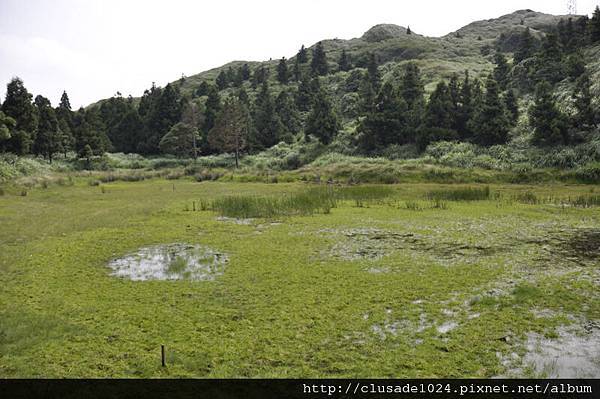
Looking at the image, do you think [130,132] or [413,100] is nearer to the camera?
[413,100]

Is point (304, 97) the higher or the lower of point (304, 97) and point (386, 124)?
the higher

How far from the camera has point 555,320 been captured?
31.9 ft

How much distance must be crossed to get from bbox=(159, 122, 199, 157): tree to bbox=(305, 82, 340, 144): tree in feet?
67.2

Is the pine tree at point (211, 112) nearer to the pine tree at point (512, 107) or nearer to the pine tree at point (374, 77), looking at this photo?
the pine tree at point (374, 77)

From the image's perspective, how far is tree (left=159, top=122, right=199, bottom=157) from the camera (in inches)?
2918

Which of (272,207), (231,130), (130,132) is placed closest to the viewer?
(272,207)

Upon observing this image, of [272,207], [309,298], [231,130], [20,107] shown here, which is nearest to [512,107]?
[231,130]

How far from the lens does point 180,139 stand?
74375mm

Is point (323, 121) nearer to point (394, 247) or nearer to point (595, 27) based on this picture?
point (595, 27)

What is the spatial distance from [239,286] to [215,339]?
11.8ft
